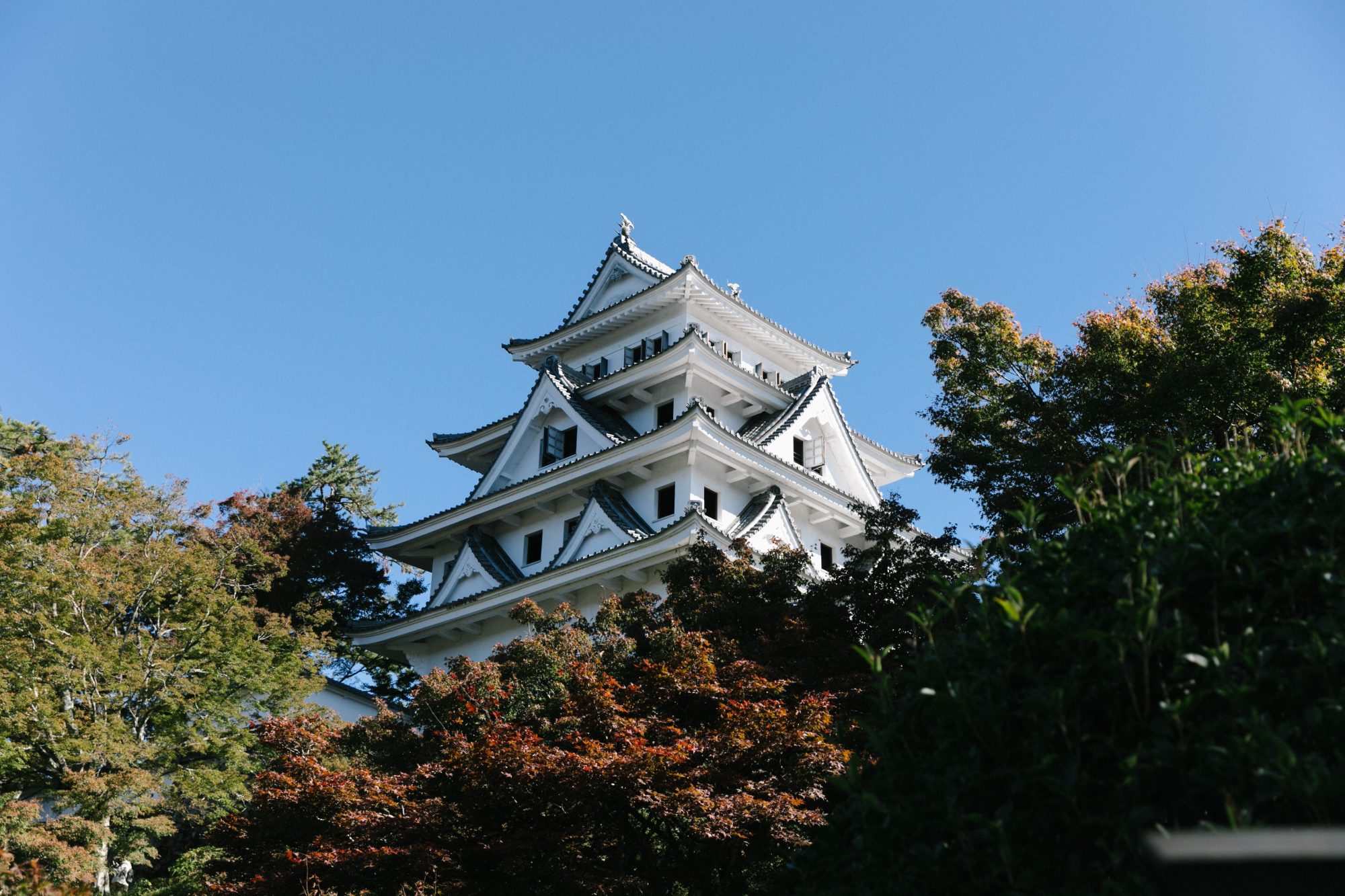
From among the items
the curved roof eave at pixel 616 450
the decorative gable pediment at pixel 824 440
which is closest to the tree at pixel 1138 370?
the curved roof eave at pixel 616 450

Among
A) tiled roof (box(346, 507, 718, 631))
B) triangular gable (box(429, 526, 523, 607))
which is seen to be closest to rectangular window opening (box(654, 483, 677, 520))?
tiled roof (box(346, 507, 718, 631))

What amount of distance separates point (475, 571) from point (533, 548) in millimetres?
1671

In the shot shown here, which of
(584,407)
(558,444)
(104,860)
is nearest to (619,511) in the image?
(558,444)

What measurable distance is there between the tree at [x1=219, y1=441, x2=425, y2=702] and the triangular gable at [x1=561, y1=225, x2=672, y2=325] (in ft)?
35.3

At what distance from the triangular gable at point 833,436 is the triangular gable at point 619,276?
564 centimetres

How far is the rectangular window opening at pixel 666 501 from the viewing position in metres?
26.6

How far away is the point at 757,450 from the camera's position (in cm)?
2641

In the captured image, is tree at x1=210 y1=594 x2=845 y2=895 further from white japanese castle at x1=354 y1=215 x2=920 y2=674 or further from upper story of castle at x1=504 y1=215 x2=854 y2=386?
upper story of castle at x1=504 y1=215 x2=854 y2=386

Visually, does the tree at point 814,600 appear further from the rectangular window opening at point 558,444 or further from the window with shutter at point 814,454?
the rectangular window opening at point 558,444

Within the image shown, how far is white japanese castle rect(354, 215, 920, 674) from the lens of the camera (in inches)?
1021

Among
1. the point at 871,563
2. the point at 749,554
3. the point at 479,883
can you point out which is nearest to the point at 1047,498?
the point at 871,563

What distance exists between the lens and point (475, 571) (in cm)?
2861

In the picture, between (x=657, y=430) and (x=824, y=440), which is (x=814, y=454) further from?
(x=657, y=430)

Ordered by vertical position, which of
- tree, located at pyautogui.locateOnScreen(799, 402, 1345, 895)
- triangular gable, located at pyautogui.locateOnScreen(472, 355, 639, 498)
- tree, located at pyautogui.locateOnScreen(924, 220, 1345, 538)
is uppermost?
triangular gable, located at pyautogui.locateOnScreen(472, 355, 639, 498)
